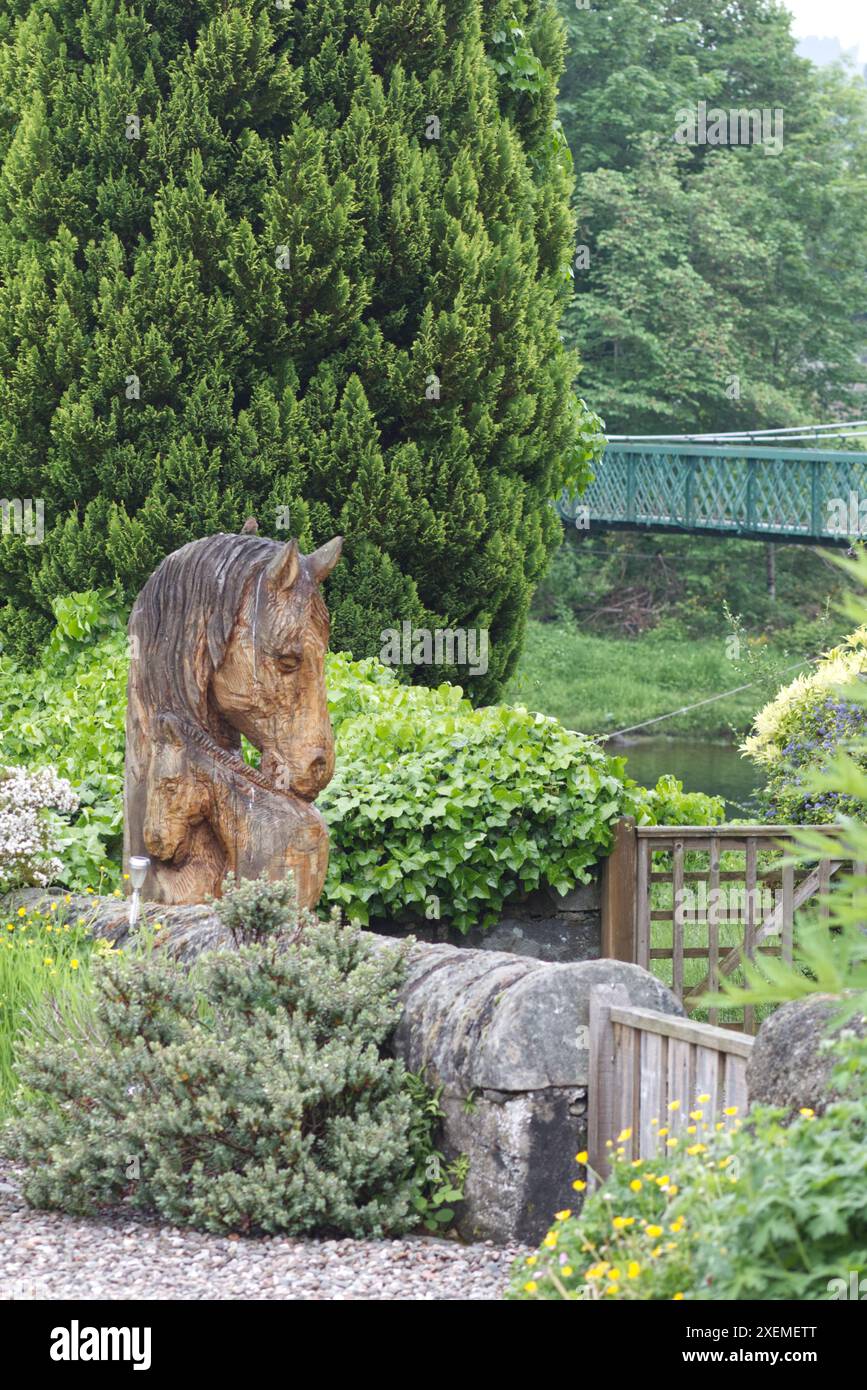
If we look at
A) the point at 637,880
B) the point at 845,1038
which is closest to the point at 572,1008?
the point at 845,1038

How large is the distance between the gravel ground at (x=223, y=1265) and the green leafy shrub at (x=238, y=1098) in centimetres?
9

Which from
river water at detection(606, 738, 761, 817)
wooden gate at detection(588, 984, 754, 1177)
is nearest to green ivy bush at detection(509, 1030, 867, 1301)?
wooden gate at detection(588, 984, 754, 1177)

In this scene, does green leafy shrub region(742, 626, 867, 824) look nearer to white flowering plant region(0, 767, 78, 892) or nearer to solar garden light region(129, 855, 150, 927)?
white flowering plant region(0, 767, 78, 892)

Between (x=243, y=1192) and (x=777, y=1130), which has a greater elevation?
(x=777, y=1130)

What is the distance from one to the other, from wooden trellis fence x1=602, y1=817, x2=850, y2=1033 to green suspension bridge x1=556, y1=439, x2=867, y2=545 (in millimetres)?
16209

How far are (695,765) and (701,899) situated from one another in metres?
20.1

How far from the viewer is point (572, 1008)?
4.84 m

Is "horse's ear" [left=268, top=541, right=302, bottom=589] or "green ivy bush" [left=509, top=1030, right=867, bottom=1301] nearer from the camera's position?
"green ivy bush" [left=509, top=1030, right=867, bottom=1301]

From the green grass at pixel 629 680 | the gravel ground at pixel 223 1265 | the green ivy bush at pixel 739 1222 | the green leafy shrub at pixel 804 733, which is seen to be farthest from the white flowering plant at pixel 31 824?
the green grass at pixel 629 680

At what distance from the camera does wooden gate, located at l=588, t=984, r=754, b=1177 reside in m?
4.31

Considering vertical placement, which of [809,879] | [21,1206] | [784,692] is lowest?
[21,1206]

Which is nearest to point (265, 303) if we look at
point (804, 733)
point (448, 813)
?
point (448, 813)
